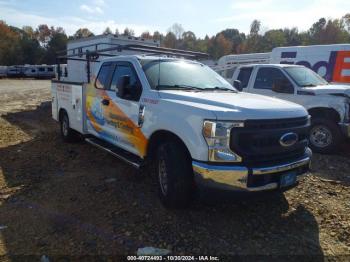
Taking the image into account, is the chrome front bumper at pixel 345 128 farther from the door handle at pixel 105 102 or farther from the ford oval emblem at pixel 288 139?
the door handle at pixel 105 102

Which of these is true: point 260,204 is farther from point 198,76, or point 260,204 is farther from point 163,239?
point 198,76

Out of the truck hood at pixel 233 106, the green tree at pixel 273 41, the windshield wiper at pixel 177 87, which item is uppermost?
the green tree at pixel 273 41

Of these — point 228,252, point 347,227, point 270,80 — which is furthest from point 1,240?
point 270,80

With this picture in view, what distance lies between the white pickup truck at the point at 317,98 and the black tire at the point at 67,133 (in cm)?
382

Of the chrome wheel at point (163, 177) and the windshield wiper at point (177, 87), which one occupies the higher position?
the windshield wiper at point (177, 87)

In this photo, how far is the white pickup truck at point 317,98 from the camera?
6902 millimetres

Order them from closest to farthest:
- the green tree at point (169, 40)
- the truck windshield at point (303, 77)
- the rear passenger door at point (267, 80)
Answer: the truck windshield at point (303, 77)
the rear passenger door at point (267, 80)
the green tree at point (169, 40)

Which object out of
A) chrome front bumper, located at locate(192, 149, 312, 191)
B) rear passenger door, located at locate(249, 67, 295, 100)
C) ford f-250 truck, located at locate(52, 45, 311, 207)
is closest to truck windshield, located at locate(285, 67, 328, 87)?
rear passenger door, located at locate(249, 67, 295, 100)

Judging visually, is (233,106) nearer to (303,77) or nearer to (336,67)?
(303,77)

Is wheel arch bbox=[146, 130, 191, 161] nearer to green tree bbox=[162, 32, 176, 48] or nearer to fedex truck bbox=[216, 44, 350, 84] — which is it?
fedex truck bbox=[216, 44, 350, 84]

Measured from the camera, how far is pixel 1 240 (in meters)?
3.47

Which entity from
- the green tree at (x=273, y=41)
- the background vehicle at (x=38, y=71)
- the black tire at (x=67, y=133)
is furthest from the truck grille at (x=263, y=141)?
the green tree at (x=273, y=41)

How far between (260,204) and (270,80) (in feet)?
14.7

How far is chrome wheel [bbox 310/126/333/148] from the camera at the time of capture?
278 inches
